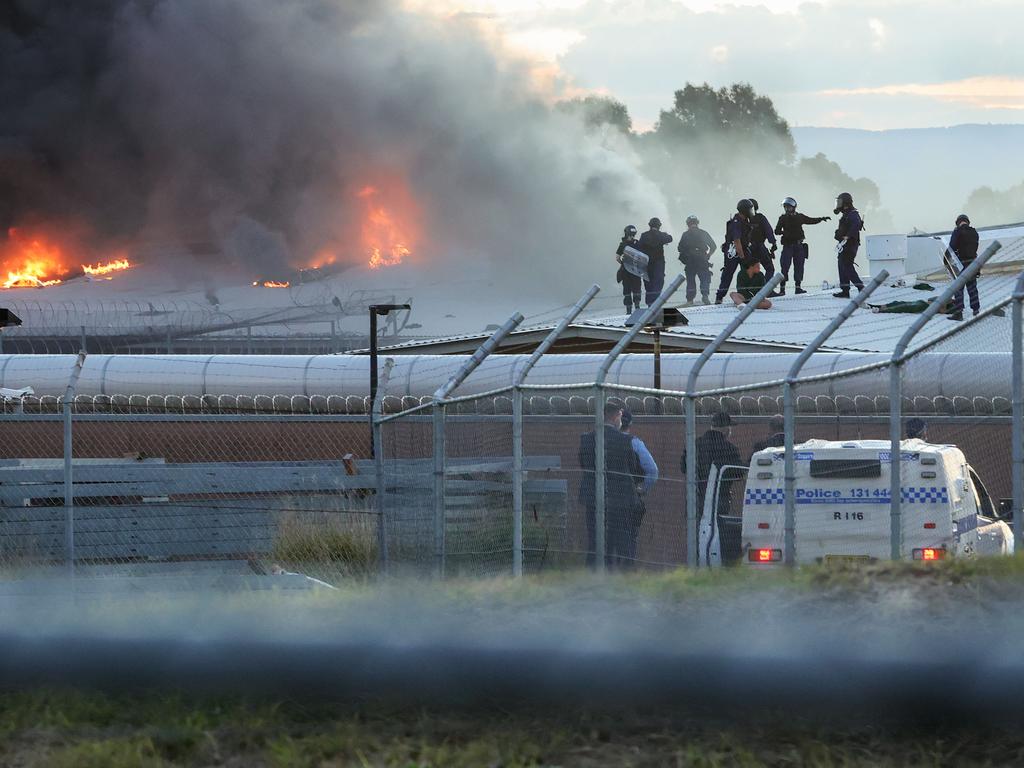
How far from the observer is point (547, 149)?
6912 cm

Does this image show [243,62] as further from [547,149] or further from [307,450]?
[307,450]

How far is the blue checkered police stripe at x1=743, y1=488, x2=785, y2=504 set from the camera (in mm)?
11148

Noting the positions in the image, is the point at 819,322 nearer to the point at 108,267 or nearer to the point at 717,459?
the point at 717,459

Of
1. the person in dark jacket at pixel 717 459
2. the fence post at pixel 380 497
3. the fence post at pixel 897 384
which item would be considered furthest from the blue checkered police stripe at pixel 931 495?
the fence post at pixel 380 497

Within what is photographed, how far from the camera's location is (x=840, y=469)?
11.2 meters

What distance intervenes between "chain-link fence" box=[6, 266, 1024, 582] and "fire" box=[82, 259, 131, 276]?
51.0m

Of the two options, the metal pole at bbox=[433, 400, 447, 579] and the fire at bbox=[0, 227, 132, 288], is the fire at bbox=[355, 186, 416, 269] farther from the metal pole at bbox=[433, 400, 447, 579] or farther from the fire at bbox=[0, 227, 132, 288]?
the metal pole at bbox=[433, 400, 447, 579]

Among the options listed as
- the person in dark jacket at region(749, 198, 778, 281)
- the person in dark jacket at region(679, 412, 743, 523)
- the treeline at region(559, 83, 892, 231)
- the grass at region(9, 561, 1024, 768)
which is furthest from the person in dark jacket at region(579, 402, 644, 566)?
the treeline at region(559, 83, 892, 231)

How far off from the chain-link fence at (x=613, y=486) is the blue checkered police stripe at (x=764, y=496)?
0.5 inches

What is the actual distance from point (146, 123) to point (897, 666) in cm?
6345

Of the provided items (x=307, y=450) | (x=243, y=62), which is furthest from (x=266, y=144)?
(x=307, y=450)

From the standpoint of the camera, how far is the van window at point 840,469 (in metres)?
11.2

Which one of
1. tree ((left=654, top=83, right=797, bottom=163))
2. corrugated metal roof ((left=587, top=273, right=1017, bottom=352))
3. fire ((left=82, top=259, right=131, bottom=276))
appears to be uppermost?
tree ((left=654, top=83, right=797, bottom=163))

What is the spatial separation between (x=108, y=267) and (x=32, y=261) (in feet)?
10.2
